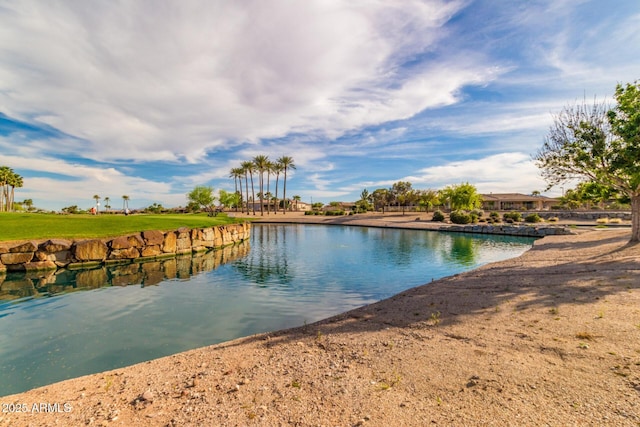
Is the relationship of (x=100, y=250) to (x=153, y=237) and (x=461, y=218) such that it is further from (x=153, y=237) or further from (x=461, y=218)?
(x=461, y=218)

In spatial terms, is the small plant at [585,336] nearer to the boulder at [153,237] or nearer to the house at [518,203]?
the boulder at [153,237]

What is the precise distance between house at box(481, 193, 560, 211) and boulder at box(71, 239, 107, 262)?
9079 centimetres

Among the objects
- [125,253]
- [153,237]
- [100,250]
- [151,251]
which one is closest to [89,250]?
[100,250]

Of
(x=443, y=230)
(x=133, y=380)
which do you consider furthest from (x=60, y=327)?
(x=443, y=230)

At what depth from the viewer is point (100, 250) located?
18.6m

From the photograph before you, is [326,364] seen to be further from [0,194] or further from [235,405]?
[0,194]

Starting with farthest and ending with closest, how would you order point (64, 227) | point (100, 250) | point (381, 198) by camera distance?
point (381, 198) → point (64, 227) → point (100, 250)

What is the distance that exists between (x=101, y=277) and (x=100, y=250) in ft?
11.5

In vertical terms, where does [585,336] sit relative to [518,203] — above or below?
below

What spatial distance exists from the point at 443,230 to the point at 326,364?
43386 mm

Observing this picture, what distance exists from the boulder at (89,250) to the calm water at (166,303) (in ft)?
5.92

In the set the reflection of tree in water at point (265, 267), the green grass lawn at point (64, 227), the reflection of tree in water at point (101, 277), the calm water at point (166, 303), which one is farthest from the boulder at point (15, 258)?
the reflection of tree in water at point (265, 267)

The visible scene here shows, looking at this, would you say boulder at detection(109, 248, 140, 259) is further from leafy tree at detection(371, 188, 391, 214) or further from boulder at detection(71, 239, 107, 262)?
leafy tree at detection(371, 188, 391, 214)

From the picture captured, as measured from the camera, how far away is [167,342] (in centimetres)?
831
